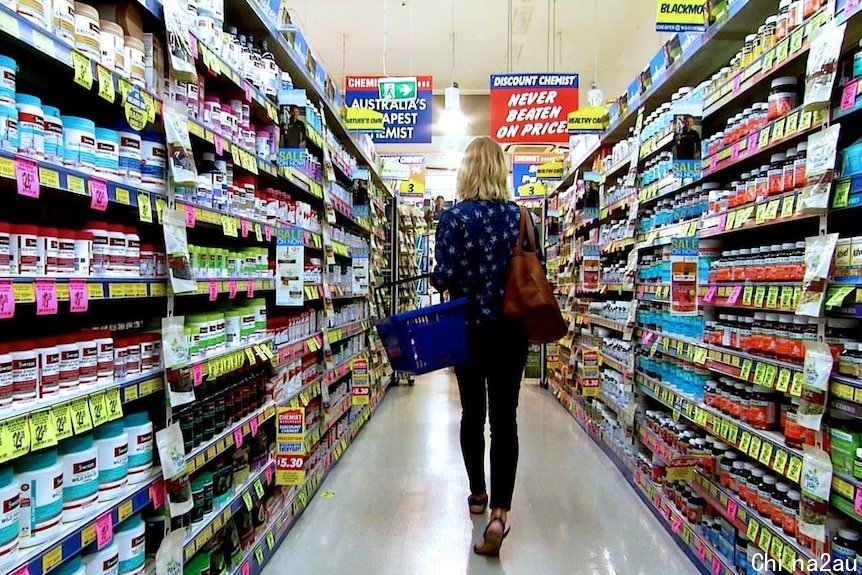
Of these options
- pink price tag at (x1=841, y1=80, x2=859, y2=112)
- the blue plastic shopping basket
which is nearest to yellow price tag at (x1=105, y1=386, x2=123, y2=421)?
the blue plastic shopping basket

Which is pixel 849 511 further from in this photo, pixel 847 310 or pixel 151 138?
pixel 151 138

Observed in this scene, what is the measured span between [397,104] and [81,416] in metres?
6.14

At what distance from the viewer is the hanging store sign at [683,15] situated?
115 inches

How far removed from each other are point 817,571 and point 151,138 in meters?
2.51

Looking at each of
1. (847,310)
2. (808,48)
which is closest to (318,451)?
(847,310)

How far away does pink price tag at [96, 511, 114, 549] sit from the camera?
147 cm

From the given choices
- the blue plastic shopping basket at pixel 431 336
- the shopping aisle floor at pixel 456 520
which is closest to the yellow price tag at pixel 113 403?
the blue plastic shopping basket at pixel 431 336

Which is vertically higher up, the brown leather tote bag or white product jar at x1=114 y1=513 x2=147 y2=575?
the brown leather tote bag

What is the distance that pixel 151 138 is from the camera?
177cm

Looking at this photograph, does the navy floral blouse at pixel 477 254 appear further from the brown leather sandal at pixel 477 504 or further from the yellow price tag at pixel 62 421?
the yellow price tag at pixel 62 421

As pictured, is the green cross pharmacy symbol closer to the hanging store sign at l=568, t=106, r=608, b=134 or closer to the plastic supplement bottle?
the hanging store sign at l=568, t=106, r=608, b=134

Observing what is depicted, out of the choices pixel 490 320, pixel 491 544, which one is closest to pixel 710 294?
pixel 490 320

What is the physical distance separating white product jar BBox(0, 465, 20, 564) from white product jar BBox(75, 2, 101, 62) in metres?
1.02

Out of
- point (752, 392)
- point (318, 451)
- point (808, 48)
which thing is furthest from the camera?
→ point (318, 451)
